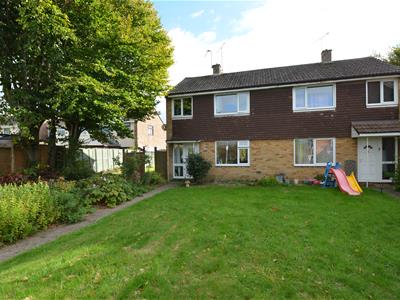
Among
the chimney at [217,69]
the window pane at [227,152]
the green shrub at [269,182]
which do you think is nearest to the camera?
the green shrub at [269,182]

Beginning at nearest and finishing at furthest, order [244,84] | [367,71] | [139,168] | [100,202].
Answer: [100,202]
[367,71]
[139,168]
[244,84]

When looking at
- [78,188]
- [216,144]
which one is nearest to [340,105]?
[216,144]

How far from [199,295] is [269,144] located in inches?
519

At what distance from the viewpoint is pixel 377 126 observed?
13602 mm

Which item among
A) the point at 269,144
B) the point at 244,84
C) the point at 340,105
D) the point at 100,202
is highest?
the point at 244,84

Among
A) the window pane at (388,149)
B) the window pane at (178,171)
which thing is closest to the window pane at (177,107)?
the window pane at (178,171)

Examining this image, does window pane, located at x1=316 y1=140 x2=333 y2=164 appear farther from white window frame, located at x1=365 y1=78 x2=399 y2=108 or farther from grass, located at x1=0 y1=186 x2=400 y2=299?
grass, located at x1=0 y1=186 x2=400 y2=299

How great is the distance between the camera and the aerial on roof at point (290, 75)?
14820mm

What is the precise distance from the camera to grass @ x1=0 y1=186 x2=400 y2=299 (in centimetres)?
425

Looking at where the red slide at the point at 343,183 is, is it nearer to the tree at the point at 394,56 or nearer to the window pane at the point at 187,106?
the window pane at the point at 187,106

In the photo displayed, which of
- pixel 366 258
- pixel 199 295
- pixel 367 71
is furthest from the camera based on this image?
pixel 367 71

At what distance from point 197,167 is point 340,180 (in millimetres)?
7188

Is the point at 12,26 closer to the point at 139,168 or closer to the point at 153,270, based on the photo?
the point at 139,168

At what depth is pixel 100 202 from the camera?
11.4 metres
